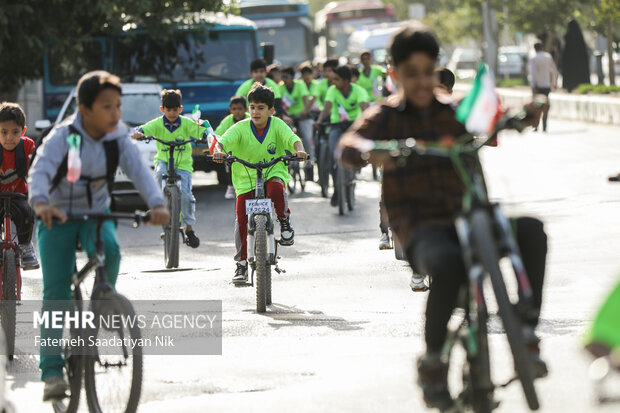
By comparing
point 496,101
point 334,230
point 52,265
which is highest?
point 496,101

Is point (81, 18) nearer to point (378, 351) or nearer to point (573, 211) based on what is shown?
point (573, 211)

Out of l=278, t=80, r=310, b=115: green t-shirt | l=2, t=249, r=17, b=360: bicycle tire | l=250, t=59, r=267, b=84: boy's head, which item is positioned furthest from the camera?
l=278, t=80, r=310, b=115: green t-shirt

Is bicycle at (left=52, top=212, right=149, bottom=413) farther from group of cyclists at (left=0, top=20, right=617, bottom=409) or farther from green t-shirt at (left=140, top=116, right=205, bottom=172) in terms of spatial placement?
green t-shirt at (left=140, top=116, right=205, bottom=172)

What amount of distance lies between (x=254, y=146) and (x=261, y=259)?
120 cm

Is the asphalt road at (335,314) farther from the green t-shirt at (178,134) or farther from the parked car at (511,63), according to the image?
the parked car at (511,63)

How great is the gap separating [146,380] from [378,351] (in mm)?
1387

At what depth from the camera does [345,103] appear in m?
17.0

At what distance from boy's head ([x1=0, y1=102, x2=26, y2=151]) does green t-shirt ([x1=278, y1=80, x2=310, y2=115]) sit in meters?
12.5

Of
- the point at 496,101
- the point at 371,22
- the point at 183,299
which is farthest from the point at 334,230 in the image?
the point at 371,22

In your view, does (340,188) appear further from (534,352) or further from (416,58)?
(534,352)

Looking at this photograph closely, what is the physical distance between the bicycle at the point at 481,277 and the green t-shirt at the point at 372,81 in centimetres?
1739

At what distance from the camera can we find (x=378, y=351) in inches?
310

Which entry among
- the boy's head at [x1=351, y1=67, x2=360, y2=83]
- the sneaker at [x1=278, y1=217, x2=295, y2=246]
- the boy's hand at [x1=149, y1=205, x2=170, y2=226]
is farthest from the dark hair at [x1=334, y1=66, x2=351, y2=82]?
the boy's hand at [x1=149, y1=205, x2=170, y2=226]

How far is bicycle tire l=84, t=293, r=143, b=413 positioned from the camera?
19.4 feet
